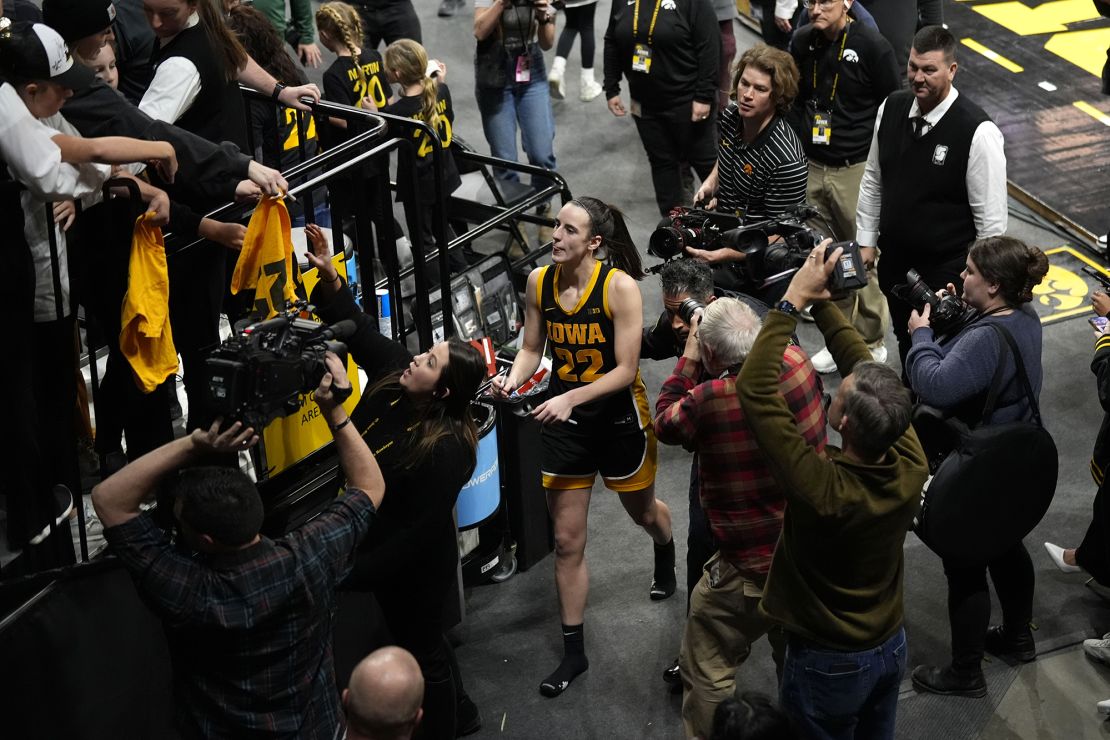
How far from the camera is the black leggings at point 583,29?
30.1ft

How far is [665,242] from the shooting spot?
520 cm

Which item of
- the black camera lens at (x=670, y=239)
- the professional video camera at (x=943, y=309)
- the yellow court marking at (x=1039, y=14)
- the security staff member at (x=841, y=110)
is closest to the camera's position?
the professional video camera at (x=943, y=309)

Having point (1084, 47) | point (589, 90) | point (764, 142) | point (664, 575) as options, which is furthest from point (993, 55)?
point (664, 575)

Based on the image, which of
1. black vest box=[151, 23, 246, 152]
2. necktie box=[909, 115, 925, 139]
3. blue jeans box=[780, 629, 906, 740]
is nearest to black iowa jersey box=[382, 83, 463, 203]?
black vest box=[151, 23, 246, 152]

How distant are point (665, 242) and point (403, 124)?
1.18 meters

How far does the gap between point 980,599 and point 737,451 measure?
1.30m

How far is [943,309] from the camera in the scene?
15.1 feet

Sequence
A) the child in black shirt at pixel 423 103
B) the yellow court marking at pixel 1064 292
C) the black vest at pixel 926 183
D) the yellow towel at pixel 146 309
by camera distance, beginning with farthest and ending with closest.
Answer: the yellow court marking at pixel 1064 292 → the child in black shirt at pixel 423 103 → the black vest at pixel 926 183 → the yellow towel at pixel 146 309

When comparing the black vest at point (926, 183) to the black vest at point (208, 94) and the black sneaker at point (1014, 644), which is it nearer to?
the black sneaker at point (1014, 644)

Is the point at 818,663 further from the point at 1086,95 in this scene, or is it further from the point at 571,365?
the point at 1086,95

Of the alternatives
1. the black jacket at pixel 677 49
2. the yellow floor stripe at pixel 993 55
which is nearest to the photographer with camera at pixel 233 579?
the black jacket at pixel 677 49

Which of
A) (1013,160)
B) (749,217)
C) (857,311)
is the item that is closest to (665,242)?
(749,217)

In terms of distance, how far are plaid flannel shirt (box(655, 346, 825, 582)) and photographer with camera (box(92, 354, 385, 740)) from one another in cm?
108

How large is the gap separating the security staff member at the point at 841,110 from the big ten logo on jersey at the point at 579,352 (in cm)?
202
